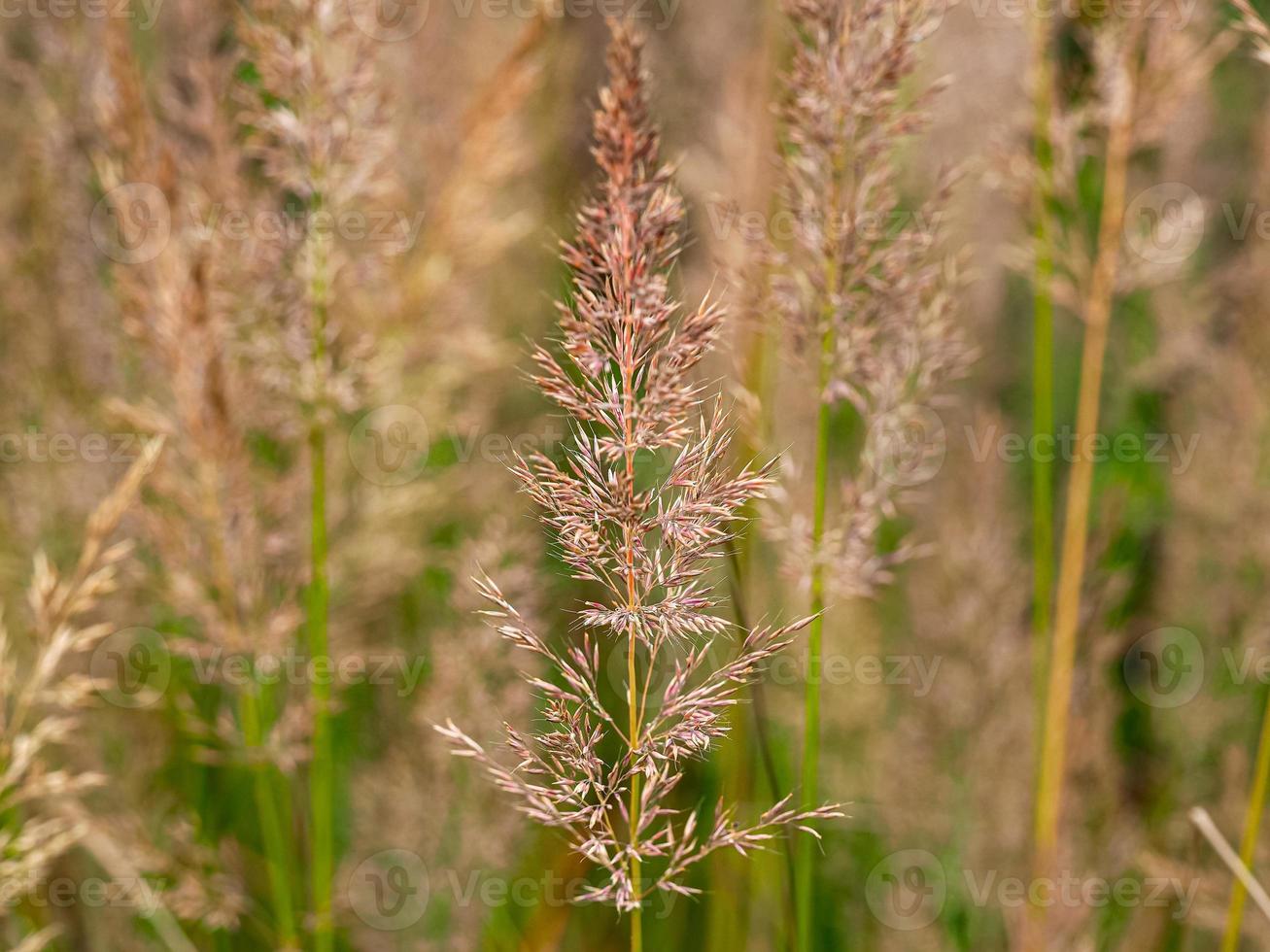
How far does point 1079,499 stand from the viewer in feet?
4.91

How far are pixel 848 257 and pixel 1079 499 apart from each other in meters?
0.76

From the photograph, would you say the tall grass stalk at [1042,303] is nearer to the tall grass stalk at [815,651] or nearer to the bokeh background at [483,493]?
the bokeh background at [483,493]

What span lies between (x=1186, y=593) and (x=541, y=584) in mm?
1519

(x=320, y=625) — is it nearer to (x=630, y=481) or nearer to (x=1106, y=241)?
(x=630, y=481)

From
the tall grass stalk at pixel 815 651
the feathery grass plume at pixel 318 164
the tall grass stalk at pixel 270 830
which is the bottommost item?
the tall grass stalk at pixel 270 830

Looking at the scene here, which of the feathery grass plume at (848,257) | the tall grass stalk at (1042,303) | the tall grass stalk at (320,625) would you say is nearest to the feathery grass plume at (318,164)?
the tall grass stalk at (320,625)

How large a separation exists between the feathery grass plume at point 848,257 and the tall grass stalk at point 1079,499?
0.47 metres

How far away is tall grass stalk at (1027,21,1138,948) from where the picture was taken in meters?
1.39

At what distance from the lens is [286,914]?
129cm

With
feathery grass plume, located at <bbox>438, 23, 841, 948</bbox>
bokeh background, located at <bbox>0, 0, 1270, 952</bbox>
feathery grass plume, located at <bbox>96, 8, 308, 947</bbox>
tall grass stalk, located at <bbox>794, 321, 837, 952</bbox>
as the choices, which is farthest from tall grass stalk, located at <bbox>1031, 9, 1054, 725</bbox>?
feathery grass plume, located at <bbox>96, 8, 308, 947</bbox>

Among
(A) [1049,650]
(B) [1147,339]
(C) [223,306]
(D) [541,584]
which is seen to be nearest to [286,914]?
(D) [541,584]

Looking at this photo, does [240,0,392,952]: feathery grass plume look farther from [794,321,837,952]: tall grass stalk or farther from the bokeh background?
[794,321,837,952]: tall grass stalk

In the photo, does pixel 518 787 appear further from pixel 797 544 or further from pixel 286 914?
pixel 286 914

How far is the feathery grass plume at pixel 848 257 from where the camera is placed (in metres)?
0.91
